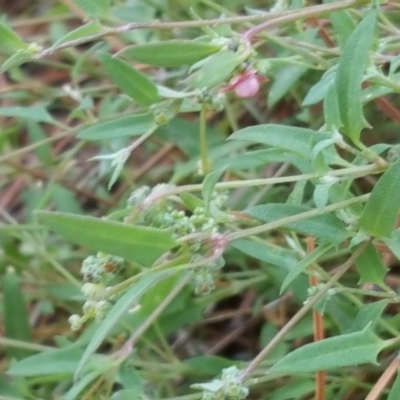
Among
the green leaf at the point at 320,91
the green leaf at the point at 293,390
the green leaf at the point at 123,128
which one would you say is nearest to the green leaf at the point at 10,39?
the green leaf at the point at 123,128

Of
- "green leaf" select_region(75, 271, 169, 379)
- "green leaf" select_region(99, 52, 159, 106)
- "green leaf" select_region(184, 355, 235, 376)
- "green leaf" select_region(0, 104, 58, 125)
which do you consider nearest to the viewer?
"green leaf" select_region(75, 271, 169, 379)

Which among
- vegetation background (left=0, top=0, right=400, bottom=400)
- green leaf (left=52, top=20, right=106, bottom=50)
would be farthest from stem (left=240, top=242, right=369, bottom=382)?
green leaf (left=52, top=20, right=106, bottom=50)

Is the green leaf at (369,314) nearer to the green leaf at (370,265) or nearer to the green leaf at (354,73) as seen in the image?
the green leaf at (370,265)

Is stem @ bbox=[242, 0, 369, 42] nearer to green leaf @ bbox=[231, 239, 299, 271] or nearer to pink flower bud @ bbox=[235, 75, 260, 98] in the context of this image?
pink flower bud @ bbox=[235, 75, 260, 98]

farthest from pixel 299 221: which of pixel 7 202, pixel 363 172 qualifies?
pixel 7 202

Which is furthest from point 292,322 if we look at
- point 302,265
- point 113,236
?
point 113,236

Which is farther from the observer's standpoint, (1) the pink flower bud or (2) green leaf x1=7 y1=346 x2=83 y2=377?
(2) green leaf x1=7 y1=346 x2=83 y2=377

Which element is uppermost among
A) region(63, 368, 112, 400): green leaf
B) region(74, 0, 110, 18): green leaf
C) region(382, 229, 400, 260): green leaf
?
region(74, 0, 110, 18): green leaf

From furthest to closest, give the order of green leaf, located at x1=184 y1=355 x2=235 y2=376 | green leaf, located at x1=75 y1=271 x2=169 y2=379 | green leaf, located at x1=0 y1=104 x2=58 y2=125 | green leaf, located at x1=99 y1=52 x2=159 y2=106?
green leaf, located at x1=0 y1=104 x2=58 y2=125 < green leaf, located at x1=184 y1=355 x2=235 y2=376 < green leaf, located at x1=99 y1=52 x2=159 y2=106 < green leaf, located at x1=75 y1=271 x2=169 y2=379

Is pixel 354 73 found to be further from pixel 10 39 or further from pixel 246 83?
pixel 10 39
